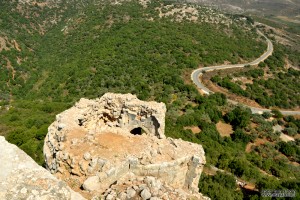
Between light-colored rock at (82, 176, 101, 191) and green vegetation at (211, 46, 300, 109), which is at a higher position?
light-colored rock at (82, 176, 101, 191)

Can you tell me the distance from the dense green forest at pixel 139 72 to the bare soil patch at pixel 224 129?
0.94 m

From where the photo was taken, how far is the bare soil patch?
46719 mm

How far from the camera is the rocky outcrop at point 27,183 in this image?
1100 centimetres

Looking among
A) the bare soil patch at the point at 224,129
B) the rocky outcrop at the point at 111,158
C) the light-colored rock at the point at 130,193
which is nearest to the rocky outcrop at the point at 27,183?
the light-colored rock at the point at 130,193

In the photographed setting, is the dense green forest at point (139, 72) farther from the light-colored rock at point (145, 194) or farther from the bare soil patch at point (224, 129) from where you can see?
the light-colored rock at point (145, 194)

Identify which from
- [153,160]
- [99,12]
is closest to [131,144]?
[153,160]

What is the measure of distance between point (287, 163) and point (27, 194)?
40993mm

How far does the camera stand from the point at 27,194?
1100 centimetres

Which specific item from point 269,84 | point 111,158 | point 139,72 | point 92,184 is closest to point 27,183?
point 92,184

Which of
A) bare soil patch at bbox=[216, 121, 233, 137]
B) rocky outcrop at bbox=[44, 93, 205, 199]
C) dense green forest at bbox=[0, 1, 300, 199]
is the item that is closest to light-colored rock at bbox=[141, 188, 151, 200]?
rocky outcrop at bbox=[44, 93, 205, 199]

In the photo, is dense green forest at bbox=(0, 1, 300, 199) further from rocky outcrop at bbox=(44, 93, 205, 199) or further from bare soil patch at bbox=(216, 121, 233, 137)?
rocky outcrop at bbox=(44, 93, 205, 199)

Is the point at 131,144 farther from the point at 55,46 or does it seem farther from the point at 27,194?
the point at 55,46

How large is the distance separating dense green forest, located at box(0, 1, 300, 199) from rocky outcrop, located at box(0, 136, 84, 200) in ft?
44.2

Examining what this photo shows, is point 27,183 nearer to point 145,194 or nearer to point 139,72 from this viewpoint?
point 145,194
